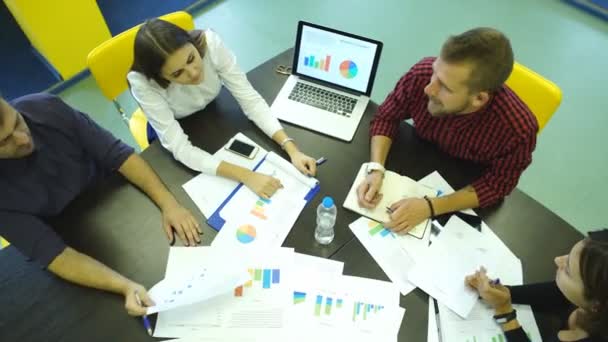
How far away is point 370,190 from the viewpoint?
133 centimetres

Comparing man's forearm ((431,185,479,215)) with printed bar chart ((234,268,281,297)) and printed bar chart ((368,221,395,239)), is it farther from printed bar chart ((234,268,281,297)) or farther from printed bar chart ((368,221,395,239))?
printed bar chart ((234,268,281,297))

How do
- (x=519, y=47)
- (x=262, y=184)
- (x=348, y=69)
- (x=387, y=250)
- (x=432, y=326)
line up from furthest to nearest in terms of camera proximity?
(x=519, y=47), (x=348, y=69), (x=262, y=184), (x=387, y=250), (x=432, y=326)

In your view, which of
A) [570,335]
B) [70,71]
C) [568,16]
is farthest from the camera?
[568,16]

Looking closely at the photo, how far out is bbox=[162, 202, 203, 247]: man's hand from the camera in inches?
49.7

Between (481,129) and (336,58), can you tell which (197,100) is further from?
(481,129)

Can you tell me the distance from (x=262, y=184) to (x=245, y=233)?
194mm

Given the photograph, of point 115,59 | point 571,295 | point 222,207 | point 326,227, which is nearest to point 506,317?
point 571,295

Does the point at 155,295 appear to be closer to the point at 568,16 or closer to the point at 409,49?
the point at 409,49

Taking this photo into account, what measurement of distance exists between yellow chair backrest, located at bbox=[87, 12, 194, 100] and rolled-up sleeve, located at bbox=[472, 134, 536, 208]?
1.48 meters

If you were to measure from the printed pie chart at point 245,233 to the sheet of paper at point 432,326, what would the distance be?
62 cm

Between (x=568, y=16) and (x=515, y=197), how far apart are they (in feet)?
8.98

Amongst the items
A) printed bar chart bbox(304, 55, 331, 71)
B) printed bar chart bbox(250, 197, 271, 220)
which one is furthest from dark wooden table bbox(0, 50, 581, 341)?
printed bar chart bbox(304, 55, 331, 71)

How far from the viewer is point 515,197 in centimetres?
138

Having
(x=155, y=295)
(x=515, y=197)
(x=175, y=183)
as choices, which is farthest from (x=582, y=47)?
(x=155, y=295)
